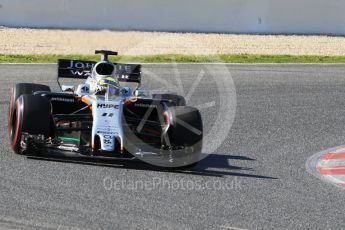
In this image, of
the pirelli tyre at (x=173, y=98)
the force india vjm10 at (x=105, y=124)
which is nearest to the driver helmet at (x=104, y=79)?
the force india vjm10 at (x=105, y=124)

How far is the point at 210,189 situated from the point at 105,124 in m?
1.52

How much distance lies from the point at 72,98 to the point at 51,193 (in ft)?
8.25

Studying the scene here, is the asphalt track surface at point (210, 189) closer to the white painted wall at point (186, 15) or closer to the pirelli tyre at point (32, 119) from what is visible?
the pirelli tyre at point (32, 119)

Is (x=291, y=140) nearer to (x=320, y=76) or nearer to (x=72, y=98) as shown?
(x=72, y=98)

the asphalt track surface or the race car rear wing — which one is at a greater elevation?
the race car rear wing

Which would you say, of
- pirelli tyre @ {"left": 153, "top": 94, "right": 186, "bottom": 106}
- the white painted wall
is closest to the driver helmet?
pirelli tyre @ {"left": 153, "top": 94, "right": 186, "bottom": 106}

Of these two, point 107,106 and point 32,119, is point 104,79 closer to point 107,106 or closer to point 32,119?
point 107,106

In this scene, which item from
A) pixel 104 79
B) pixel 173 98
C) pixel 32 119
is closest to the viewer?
pixel 32 119

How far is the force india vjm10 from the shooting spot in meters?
9.75

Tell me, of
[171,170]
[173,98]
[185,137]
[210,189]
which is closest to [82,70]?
[173,98]

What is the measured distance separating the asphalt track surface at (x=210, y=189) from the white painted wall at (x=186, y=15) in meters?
8.50

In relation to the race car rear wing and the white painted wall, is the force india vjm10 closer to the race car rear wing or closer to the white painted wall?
the race car rear wing

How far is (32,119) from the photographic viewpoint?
9773 mm

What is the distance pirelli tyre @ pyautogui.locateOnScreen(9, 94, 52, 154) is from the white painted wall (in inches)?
472
